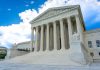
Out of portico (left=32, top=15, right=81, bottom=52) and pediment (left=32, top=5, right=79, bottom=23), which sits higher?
pediment (left=32, top=5, right=79, bottom=23)

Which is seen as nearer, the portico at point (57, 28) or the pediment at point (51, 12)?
the portico at point (57, 28)

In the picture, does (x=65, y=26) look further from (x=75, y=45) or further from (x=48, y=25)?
(x=75, y=45)

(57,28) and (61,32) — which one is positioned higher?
(57,28)

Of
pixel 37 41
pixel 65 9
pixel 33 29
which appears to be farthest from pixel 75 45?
pixel 33 29

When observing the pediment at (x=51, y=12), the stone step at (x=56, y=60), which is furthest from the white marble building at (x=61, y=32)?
the stone step at (x=56, y=60)

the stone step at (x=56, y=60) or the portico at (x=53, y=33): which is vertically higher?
the portico at (x=53, y=33)

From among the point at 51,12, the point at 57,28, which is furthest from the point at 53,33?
the point at 51,12

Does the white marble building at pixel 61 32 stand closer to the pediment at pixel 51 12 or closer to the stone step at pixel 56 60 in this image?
the pediment at pixel 51 12

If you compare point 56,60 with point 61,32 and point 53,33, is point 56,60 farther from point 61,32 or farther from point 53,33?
point 53,33

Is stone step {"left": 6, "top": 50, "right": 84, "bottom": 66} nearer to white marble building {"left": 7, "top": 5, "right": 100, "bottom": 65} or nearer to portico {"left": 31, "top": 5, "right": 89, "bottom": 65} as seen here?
portico {"left": 31, "top": 5, "right": 89, "bottom": 65}

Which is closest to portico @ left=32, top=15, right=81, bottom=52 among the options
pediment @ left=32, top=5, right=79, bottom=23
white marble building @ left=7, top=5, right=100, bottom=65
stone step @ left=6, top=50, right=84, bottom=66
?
white marble building @ left=7, top=5, right=100, bottom=65

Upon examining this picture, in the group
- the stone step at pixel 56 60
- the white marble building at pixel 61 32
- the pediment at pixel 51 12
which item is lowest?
the stone step at pixel 56 60

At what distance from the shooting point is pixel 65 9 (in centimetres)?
3188

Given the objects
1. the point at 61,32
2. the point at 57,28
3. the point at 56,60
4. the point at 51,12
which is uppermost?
the point at 51,12
